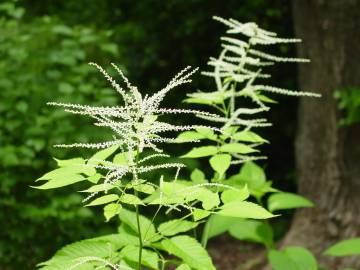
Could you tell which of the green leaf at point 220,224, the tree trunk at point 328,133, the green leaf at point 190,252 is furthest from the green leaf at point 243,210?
the tree trunk at point 328,133

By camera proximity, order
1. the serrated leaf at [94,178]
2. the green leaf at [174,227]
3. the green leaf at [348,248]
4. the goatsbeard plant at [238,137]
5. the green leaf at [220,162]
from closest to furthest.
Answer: the serrated leaf at [94,178], the green leaf at [174,227], the green leaf at [220,162], the goatsbeard plant at [238,137], the green leaf at [348,248]

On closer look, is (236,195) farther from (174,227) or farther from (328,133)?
(328,133)

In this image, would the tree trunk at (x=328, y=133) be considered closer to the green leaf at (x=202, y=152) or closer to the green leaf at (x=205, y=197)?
the green leaf at (x=202, y=152)

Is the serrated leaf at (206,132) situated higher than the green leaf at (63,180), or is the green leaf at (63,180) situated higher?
the serrated leaf at (206,132)

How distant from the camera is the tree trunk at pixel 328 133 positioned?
4.59m

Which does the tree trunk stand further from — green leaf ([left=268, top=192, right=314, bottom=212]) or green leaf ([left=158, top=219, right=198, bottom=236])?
green leaf ([left=158, top=219, right=198, bottom=236])

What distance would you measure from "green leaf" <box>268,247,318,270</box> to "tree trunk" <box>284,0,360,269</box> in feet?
8.06

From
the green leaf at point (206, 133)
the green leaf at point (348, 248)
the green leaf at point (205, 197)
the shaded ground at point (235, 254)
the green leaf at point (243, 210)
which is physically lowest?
the shaded ground at point (235, 254)

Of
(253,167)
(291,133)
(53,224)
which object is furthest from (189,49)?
(253,167)

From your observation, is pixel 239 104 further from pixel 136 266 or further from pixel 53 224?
pixel 136 266

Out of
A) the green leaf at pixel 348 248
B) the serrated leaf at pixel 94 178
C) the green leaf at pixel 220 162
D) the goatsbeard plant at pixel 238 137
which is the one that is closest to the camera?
the serrated leaf at pixel 94 178

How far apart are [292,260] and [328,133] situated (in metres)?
2.66

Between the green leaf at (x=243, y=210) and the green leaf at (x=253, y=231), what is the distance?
1035 mm

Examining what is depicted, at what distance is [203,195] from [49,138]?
132 inches
